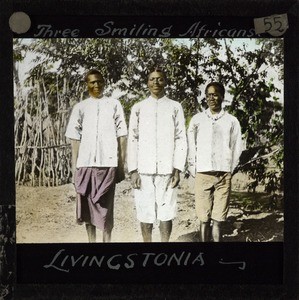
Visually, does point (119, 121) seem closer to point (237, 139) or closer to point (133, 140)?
point (133, 140)

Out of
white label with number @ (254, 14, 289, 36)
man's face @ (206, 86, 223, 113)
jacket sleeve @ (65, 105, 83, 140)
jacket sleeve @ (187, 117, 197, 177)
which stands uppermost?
white label with number @ (254, 14, 289, 36)

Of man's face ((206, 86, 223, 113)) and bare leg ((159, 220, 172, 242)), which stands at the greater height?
man's face ((206, 86, 223, 113))

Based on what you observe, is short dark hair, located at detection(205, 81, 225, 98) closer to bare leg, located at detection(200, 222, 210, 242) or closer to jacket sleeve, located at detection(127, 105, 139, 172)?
jacket sleeve, located at detection(127, 105, 139, 172)

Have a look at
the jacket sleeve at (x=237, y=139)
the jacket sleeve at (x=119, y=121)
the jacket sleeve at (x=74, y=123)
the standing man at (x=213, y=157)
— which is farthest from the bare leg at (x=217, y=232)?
the jacket sleeve at (x=74, y=123)

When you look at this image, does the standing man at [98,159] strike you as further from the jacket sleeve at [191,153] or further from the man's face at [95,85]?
the jacket sleeve at [191,153]

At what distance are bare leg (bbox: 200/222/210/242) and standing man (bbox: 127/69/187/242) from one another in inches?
4.7

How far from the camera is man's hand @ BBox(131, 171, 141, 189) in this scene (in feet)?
8.61

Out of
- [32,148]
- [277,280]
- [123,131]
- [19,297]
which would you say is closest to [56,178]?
[32,148]

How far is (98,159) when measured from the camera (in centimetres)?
263

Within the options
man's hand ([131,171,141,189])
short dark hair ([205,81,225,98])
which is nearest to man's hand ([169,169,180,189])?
man's hand ([131,171,141,189])

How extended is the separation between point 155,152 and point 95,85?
345 millimetres

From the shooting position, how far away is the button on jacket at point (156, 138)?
2.62 m

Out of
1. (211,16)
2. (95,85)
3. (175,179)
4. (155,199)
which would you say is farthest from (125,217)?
(211,16)

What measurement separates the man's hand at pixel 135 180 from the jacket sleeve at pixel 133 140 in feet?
0.06
